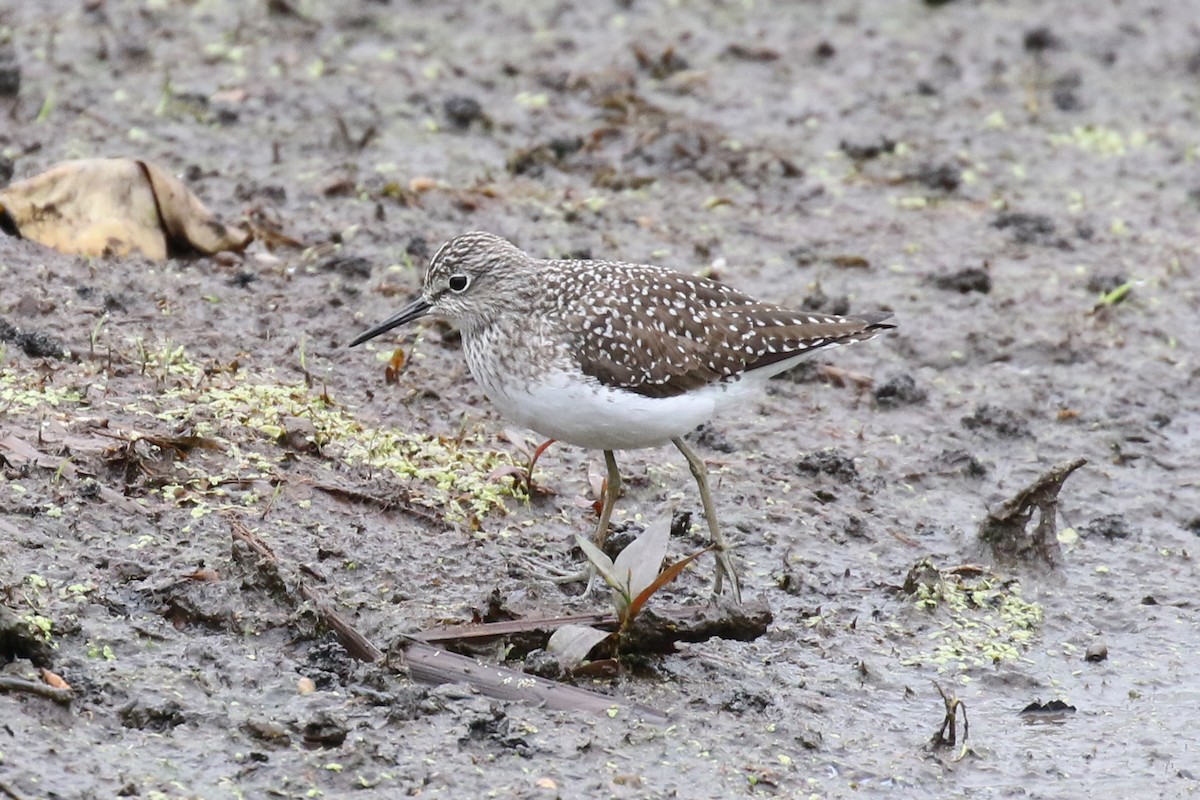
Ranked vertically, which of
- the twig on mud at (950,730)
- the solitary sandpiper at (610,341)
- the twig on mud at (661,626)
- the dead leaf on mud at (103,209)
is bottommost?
the twig on mud at (950,730)

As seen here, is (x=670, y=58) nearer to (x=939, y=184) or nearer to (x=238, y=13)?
(x=939, y=184)

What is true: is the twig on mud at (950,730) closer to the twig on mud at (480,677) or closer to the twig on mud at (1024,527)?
the twig on mud at (480,677)

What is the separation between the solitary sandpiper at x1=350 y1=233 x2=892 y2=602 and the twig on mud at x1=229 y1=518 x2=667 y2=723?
3.74ft

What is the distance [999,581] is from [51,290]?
538cm

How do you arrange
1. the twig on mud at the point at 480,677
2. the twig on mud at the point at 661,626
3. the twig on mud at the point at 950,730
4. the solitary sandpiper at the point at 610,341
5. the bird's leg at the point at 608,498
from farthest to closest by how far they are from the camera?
the bird's leg at the point at 608,498 < the solitary sandpiper at the point at 610,341 < the twig on mud at the point at 661,626 < the twig on mud at the point at 950,730 < the twig on mud at the point at 480,677

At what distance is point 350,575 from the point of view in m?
7.52

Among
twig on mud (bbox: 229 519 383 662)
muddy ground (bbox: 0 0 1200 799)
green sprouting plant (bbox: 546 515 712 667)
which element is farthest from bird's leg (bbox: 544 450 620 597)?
twig on mud (bbox: 229 519 383 662)

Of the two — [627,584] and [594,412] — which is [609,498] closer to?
[594,412]

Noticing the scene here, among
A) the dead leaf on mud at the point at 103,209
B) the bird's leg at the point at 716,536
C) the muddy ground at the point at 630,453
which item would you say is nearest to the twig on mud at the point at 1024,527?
the muddy ground at the point at 630,453

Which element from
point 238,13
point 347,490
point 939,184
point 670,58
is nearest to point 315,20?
point 238,13

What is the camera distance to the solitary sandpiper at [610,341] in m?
7.42

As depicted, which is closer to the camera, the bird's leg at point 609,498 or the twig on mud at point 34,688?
the twig on mud at point 34,688

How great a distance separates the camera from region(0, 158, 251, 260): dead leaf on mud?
32.0 feet

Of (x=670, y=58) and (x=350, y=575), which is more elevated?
(x=670, y=58)
